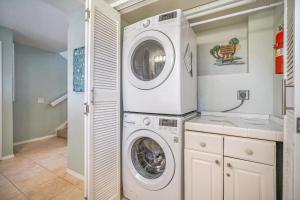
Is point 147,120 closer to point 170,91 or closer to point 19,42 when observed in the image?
point 170,91

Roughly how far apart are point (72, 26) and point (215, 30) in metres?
1.92

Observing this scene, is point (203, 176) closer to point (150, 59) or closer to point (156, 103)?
point (156, 103)

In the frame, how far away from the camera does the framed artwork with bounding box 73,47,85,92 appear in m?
1.90

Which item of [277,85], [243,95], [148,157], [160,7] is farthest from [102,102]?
[277,85]

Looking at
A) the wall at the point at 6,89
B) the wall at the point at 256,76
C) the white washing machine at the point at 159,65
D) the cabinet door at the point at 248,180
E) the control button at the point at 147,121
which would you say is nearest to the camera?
the cabinet door at the point at 248,180

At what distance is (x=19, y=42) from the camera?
3.22 meters

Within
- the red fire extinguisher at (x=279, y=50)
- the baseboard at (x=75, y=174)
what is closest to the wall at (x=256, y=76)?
the red fire extinguisher at (x=279, y=50)

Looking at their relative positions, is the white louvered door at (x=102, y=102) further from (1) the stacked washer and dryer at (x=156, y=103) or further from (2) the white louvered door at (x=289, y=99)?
(2) the white louvered door at (x=289, y=99)

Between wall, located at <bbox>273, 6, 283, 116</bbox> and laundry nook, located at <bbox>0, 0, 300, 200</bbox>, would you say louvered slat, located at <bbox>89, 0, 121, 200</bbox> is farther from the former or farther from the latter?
wall, located at <bbox>273, 6, 283, 116</bbox>

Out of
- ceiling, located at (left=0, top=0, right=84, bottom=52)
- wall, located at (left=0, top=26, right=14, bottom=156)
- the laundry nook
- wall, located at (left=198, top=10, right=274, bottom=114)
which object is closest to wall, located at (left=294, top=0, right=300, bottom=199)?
the laundry nook

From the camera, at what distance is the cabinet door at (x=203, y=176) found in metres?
1.14

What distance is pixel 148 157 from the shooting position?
1.58 metres

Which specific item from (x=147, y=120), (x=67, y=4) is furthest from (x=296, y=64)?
(x=67, y=4)

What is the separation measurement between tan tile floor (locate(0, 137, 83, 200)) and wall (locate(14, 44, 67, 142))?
723mm
